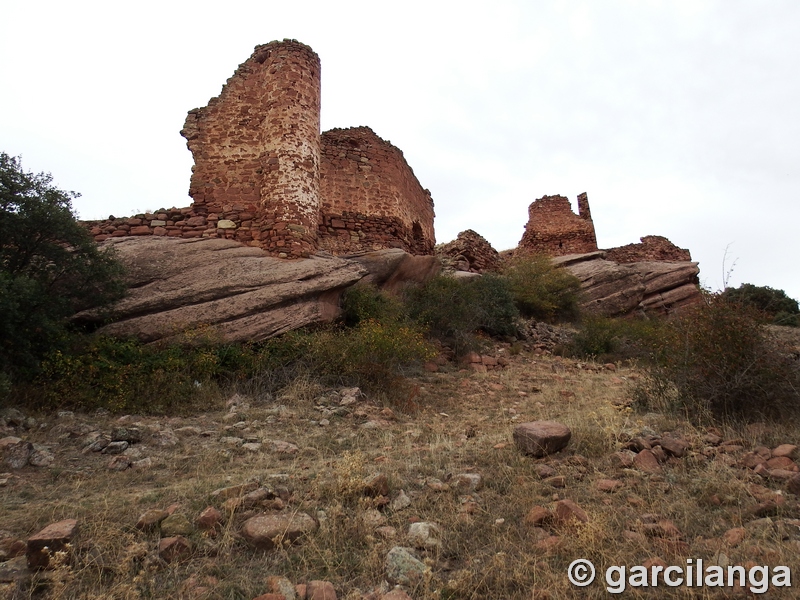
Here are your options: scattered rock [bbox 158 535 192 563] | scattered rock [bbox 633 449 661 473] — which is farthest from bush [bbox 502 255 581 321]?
scattered rock [bbox 158 535 192 563]

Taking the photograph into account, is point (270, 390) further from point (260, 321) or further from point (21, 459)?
point (21, 459)

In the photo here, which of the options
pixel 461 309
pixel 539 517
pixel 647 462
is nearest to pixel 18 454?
pixel 539 517

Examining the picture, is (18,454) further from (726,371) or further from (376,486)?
(726,371)

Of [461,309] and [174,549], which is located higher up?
[461,309]

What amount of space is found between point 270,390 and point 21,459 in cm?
323

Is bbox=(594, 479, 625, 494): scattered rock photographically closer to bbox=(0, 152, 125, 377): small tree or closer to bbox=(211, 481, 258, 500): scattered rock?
bbox=(211, 481, 258, 500): scattered rock

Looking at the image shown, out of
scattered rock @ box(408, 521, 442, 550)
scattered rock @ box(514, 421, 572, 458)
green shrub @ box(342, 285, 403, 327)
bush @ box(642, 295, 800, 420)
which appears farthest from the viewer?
green shrub @ box(342, 285, 403, 327)

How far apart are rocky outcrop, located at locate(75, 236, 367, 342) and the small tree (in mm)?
503

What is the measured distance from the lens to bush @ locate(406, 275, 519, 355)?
38.2 feet

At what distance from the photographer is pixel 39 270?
759 centimetres

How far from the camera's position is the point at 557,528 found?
3.54m

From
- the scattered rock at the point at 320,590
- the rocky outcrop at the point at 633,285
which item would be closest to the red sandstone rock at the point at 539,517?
the scattered rock at the point at 320,590

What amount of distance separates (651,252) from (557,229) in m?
3.67

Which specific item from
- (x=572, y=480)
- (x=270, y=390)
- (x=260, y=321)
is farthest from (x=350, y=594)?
(x=260, y=321)
